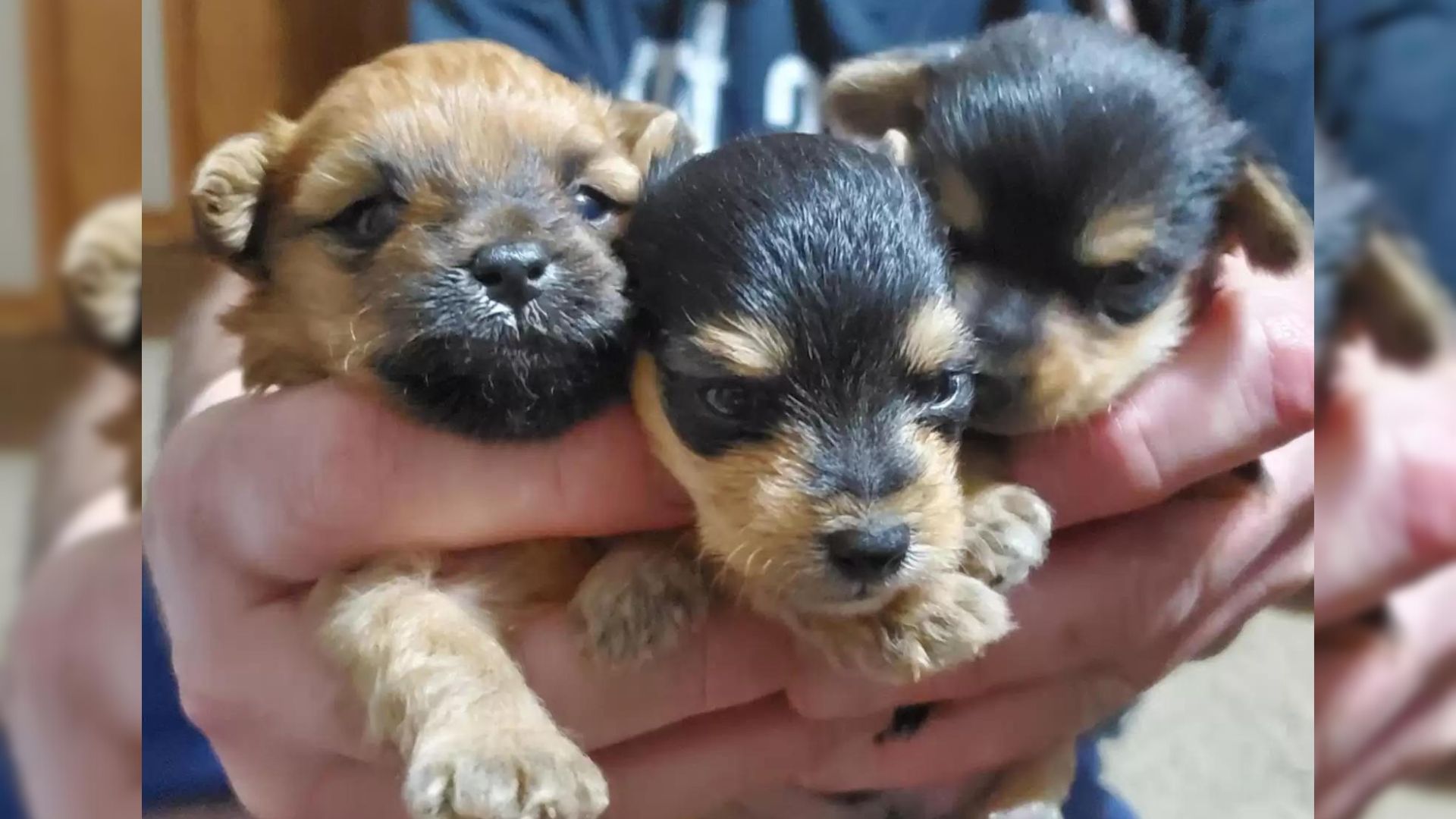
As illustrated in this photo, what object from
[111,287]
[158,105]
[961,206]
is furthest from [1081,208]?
[111,287]

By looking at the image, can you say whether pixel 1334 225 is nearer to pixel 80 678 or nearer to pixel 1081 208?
pixel 80 678

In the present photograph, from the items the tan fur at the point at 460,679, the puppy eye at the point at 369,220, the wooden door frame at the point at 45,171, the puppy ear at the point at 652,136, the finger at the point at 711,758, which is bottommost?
the finger at the point at 711,758

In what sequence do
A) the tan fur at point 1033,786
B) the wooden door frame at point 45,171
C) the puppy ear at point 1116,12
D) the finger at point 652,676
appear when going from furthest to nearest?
the puppy ear at point 1116,12 < the tan fur at point 1033,786 < the finger at point 652,676 < the wooden door frame at point 45,171

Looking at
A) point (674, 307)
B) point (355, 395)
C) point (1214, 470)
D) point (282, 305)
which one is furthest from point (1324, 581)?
point (282, 305)

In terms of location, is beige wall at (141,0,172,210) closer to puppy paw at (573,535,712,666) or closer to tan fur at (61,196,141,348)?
tan fur at (61,196,141,348)

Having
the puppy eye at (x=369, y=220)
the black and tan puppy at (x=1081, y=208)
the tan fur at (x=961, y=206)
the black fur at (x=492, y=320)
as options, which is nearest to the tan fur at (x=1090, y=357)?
the black and tan puppy at (x=1081, y=208)

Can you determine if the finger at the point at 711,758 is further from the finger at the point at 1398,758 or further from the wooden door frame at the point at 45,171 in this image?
the wooden door frame at the point at 45,171
